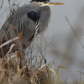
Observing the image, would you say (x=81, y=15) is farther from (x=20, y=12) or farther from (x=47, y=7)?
(x=47, y=7)

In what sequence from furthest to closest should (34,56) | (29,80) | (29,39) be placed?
(29,39)
(34,56)
(29,80)

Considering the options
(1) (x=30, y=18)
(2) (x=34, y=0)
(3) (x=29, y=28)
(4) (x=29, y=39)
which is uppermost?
(2) (x=34, y=0)

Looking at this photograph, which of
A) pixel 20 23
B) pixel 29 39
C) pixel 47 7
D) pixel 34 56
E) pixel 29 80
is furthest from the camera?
pixel 47 7

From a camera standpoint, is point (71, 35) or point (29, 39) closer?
point (71, 35)

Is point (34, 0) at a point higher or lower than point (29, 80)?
higher

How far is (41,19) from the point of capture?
6.28ft

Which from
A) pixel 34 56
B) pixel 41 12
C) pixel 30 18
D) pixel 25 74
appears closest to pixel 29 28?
pixel 30 18

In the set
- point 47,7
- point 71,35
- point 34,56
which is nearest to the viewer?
point 71,35

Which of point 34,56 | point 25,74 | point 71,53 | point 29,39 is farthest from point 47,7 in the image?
point 71,53

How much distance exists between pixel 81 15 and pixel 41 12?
1.80 m

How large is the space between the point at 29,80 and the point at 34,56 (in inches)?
21.0

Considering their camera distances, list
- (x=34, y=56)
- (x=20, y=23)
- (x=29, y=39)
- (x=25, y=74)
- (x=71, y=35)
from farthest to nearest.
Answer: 1. (x=29, y=39)
2. (x=20, y=23)
3. (x=34, y=56)
4. (x=25, y=74)
5. (x=71, y=35)

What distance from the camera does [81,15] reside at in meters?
0.17

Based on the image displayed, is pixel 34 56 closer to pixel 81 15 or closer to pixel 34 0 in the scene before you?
pixel 34 0
